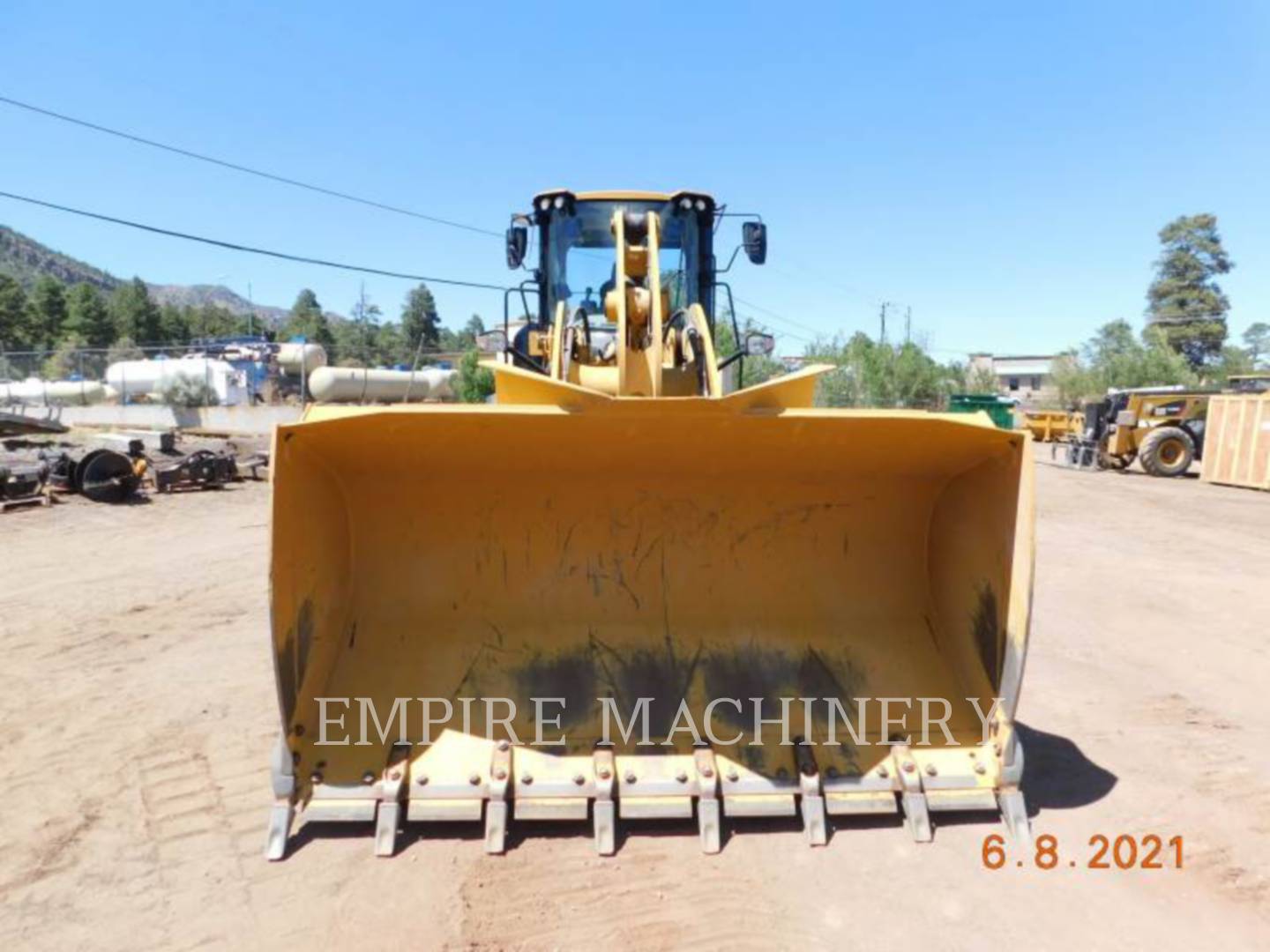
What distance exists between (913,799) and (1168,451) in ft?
67.2

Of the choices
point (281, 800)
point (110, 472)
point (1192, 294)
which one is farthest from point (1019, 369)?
point (281, 800)

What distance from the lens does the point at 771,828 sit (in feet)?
10.2

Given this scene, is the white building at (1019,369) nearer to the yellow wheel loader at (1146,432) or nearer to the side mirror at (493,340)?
the yellow wheel loader at (1146,432)

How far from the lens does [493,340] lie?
18.2ft

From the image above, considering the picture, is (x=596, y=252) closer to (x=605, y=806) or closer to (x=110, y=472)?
(x=605, y=806)

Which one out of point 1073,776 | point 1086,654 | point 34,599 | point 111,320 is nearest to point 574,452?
point 1073,776

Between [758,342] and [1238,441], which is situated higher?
[758,342]

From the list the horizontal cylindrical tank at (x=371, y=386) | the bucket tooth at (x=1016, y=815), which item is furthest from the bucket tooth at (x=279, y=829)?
the horizontal cylindrical tank at (x=371, y=386)

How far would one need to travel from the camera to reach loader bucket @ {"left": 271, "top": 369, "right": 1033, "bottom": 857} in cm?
298

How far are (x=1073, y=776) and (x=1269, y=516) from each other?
42.0ft

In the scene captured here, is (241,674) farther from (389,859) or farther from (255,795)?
(389,859)

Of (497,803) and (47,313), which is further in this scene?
(47,313)

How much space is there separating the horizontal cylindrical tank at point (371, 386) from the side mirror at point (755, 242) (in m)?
20.6

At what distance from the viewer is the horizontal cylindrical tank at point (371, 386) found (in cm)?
2677
